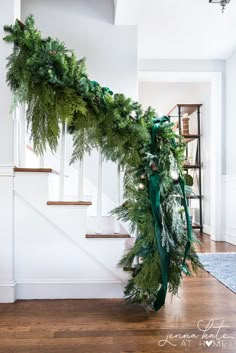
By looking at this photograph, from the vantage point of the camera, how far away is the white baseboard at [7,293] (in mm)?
1935

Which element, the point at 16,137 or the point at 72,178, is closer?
the point at 16,137

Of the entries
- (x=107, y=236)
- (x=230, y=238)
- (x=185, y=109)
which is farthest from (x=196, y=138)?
(x=107, y=236)

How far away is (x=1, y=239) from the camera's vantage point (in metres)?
1.97

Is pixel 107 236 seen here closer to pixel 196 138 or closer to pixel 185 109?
pixel 196 138

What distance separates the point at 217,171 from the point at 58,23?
292 centimetres

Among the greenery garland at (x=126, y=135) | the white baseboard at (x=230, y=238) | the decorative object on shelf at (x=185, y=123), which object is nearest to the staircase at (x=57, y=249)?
the greenery garland at (x=126, y=135)

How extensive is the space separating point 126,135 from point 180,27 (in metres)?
2.50

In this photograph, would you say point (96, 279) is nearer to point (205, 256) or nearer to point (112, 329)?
point (112, 329)

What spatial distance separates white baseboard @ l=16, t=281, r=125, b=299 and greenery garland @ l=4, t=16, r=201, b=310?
0.20 meters

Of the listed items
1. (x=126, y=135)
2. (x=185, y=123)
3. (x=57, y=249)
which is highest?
(x=185, y=123)

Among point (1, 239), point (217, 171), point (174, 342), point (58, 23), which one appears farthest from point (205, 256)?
point (58, 23)

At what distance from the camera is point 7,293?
6.36 feet

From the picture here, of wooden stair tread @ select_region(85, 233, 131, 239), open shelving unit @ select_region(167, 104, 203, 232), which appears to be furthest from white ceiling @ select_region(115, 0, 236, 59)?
Answer: wooden stair tread @ select_region(85, 233, 131, 239)

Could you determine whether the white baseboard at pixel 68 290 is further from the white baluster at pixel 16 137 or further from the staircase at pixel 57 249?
the white baluster at pixel 16 137
